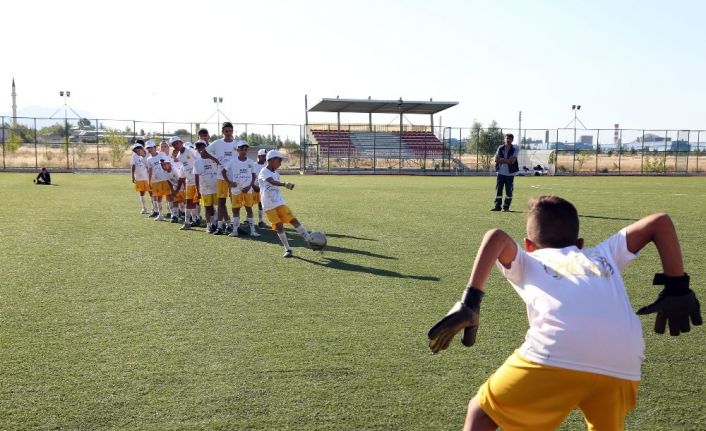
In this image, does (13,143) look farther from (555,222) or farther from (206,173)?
(555,222)

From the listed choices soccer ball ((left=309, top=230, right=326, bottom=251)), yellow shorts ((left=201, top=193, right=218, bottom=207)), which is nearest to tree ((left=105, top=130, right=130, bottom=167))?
yellow shorts ((left=201, top=193, right=218, bottom=207))

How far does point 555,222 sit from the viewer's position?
2.67 metres

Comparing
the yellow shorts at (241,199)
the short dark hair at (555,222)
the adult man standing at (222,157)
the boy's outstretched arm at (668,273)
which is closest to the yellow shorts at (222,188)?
the adult man standing at (222,157)

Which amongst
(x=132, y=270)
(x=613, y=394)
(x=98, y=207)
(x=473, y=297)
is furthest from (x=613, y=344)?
(x=98, y=207)

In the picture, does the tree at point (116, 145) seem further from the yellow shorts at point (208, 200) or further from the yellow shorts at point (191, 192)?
the yellow shorts at point (208, 200)

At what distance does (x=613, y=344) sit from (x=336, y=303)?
4336 millimetres

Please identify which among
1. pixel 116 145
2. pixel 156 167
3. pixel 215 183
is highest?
pixel 116 145

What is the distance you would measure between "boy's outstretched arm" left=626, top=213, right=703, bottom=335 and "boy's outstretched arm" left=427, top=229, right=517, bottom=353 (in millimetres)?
594

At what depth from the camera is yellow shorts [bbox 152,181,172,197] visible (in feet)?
48.8

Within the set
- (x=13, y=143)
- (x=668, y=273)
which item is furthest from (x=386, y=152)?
(x=668, y=273)

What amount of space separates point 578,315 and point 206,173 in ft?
36.4

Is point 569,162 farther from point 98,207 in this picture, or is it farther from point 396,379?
point 396,379

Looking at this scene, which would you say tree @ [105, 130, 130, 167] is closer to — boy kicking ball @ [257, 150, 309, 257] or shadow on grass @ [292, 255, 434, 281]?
boy kicking ball @ [257, 150, 309, 257]

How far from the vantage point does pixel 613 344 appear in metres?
Result: 2.44
